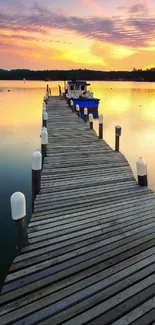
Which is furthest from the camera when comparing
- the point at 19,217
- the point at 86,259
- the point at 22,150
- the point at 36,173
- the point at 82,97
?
the point at 82,97

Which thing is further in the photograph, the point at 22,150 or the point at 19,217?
the point at 22,150

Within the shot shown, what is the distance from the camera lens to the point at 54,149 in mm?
11875

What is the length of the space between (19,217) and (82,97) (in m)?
30.0

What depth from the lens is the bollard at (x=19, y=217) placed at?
180 inches

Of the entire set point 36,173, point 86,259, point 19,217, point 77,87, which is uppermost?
point 77,87

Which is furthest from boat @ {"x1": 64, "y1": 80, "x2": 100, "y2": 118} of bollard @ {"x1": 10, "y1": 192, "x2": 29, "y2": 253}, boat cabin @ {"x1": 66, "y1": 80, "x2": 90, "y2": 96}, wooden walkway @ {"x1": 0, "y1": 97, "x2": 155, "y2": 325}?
bollard @ {"x1": 10, "y1": 192, "x2": 29, "y2": 253}

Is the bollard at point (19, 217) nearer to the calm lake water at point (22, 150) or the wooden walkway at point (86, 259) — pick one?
the wooden walkway at point (86, 259)

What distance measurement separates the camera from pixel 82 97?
3312cm

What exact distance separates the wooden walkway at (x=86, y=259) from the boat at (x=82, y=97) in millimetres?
25292

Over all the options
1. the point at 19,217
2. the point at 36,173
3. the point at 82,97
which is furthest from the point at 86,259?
the point at 82,97

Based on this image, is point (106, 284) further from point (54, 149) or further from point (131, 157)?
point (131, 157)

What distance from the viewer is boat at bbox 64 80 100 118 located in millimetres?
32469

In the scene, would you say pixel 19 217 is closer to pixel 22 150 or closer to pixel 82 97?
pixel 22 150

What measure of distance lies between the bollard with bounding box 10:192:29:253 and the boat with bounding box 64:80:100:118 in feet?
90.4
